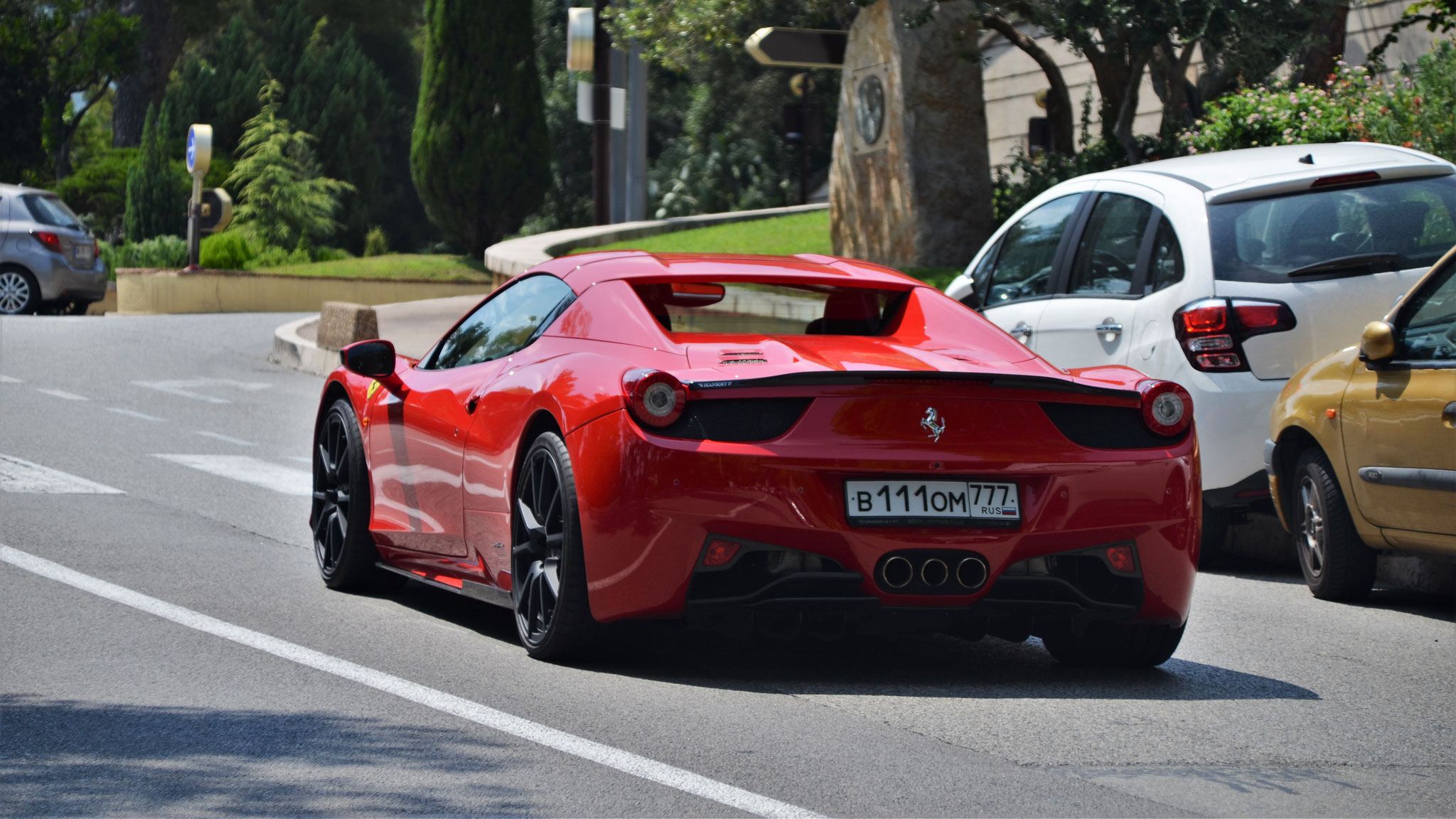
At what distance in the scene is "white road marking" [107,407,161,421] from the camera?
13836 millimetres

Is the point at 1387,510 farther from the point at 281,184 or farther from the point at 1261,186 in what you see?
the point at 281,184

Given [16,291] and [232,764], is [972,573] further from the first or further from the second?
[16,291]

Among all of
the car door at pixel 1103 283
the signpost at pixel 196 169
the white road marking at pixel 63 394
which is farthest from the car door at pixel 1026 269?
the signpost at pixel 196 169

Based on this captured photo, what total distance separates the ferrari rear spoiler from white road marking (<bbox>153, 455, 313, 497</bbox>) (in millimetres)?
5611

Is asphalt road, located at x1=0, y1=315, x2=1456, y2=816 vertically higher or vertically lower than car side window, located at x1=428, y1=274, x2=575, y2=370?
lower

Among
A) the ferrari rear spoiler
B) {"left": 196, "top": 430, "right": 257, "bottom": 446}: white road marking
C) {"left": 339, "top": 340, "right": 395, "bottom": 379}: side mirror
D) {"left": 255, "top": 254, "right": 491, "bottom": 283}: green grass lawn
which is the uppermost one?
the ferrari rear spoiler

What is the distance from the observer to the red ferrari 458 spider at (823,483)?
5.26 meters

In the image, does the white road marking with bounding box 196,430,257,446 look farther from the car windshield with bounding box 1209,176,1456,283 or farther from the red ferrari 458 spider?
the car windshield with bounding box 1209,176,1456,283

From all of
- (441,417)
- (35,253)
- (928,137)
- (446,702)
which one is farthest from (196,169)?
(446,702)

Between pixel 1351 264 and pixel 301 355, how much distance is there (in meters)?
13.0

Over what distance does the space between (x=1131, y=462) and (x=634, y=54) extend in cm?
2811

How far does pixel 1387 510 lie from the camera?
721 cm

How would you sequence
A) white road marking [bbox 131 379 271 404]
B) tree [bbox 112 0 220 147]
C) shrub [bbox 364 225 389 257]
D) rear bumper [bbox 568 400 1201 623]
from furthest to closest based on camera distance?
tree [bbox 112 0 220 147] → shrub [bbox 364 225 389 257] → white road marking [bbox 131 379 271 404] → rear bumper [bbox 568 400 1201 623]

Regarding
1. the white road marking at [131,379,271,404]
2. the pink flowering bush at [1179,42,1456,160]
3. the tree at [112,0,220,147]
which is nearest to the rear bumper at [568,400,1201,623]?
the pink flowering bush at [1179,42,1456,160]
